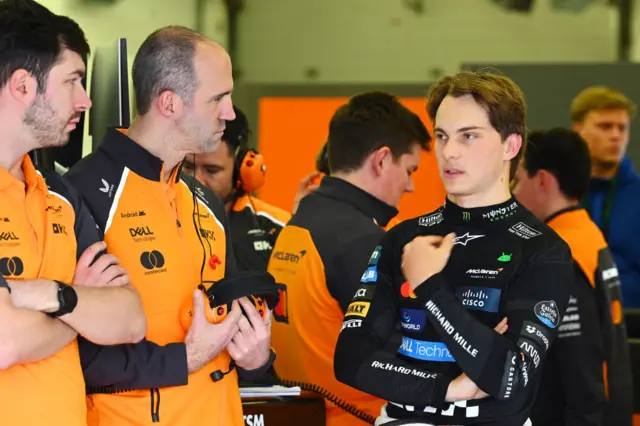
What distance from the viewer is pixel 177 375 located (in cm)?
229

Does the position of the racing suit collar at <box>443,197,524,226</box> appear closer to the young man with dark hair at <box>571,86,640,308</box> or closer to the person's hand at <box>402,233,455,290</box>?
the person's hand at <box>402,233,455,290</box>

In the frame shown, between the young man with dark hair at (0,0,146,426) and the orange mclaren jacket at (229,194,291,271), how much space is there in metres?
1.91

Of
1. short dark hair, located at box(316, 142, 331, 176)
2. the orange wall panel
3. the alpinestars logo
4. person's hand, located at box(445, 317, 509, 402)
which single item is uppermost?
the orange wall panel

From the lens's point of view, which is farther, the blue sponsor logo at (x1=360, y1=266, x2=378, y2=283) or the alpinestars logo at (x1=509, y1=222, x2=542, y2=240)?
the blue sponsor logo at (x1=360, y1=266, x2=378, y2=283)

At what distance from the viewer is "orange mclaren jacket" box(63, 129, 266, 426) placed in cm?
226

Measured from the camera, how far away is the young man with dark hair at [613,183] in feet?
16.4

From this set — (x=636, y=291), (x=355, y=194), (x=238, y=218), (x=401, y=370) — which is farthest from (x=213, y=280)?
(x=636, y=291)

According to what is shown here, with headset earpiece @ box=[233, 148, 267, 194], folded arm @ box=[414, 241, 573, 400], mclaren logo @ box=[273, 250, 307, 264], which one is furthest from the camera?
headset earpiece @ box=[233, 148, 267, 194]

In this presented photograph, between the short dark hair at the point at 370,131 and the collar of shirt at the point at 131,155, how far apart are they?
1.06m

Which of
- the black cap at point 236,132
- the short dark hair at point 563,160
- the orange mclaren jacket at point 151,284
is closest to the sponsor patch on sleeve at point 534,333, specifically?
the orange mclaren jacket at point 151,284

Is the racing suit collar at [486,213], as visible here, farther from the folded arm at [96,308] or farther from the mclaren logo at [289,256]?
the mclaren logo at [289,256]

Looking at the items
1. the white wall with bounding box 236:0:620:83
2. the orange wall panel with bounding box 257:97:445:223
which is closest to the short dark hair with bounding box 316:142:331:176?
the orange wall panel with bounding box 257:97:445:223

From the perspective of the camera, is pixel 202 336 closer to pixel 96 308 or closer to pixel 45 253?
pixel 96 308

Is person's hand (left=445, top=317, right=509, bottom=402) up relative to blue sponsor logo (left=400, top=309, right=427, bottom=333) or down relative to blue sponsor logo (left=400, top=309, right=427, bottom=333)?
down
